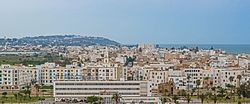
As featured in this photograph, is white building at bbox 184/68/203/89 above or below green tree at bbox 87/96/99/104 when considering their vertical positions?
above

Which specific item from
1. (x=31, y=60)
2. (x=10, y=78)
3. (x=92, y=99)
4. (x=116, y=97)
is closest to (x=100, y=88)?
(x=92, y=99)

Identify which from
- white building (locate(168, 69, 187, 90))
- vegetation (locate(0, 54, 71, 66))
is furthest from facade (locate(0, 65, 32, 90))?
white building (locate(168, 69, 187, 90))

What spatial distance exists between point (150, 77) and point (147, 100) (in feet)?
39.8

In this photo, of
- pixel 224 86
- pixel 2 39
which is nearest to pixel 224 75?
pixel 224 86

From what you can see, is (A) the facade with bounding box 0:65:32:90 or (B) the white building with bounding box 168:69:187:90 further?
(A) the facade with bounding box 0:65:32:90

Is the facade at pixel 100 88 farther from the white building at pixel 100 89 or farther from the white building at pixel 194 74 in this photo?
the white building at pixel 194 74

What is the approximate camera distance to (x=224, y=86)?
164 ft

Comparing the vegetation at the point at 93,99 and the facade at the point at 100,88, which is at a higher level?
the facade at the point at 100,88

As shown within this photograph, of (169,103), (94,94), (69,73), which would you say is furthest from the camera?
(69,73)

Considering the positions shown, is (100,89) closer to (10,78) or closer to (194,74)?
(10,78)

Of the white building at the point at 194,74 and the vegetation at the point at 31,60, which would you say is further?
the vegetation at the point at 31,60

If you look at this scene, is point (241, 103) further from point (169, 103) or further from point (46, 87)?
point (46, 87)

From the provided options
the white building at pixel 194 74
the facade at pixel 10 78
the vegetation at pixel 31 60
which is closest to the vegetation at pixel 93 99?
the facade at pixel 10 78

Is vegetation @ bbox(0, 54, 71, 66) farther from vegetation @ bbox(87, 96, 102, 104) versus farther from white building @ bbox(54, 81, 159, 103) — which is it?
vegetation @ bbox(87, 96, 102, 104)
